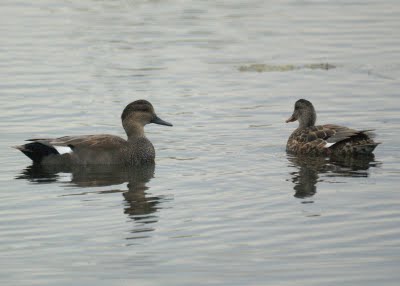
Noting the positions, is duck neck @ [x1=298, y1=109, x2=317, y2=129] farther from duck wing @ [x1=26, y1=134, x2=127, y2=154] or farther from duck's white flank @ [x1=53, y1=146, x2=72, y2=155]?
duck's white flank @ [x1=53, y1=146, x2=72, y2=155]

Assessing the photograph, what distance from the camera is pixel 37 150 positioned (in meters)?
14.4

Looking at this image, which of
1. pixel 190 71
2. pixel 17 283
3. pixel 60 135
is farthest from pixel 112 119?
pixel 17 283

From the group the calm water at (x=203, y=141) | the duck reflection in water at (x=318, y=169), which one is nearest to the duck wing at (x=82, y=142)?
the calm water at (x=203, y=141)

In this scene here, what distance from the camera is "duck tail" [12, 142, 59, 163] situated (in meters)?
14.3

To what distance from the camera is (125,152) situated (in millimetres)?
14594

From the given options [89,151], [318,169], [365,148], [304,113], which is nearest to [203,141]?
[304,113]

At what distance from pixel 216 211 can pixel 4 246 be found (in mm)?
2369

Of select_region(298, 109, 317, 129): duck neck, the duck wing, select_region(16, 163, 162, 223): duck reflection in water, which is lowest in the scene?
select_region(16, 163, 162, 223): duck reflection in water

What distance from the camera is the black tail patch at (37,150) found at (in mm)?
14312

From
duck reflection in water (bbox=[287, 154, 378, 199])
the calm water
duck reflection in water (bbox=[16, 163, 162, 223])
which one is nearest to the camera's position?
the calm water

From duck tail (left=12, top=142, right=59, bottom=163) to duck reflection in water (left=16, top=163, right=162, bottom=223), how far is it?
158 mm

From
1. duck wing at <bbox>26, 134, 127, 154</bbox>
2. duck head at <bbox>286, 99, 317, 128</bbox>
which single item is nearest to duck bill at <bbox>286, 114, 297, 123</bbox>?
duck head at <bbox>286, 99, 317, 128</bbox>

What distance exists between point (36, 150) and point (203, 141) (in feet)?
7.98

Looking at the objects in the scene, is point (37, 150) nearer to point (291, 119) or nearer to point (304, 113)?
point (291, 119)
